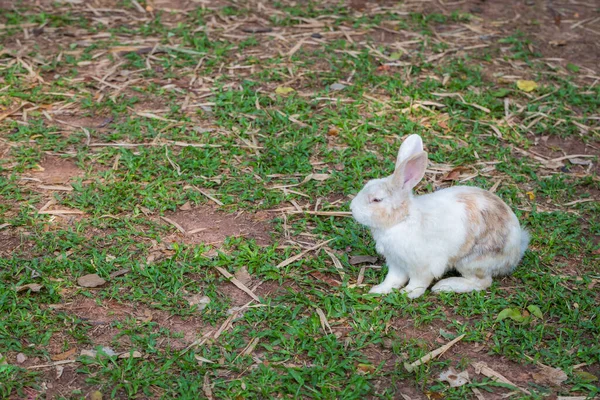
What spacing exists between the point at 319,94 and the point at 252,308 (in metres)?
2.56

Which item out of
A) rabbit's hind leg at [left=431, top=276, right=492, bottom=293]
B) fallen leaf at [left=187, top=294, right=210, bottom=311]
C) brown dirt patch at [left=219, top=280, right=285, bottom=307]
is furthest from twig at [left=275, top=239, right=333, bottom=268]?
rabbit's hind leg at [left=431, top=276, right=492, bottom=293]

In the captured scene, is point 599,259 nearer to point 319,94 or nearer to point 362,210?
point 362,210

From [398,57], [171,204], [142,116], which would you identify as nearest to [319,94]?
[398,57]

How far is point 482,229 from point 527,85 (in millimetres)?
2677

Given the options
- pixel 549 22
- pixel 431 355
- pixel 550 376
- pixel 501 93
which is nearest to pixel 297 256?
pixel 431 355

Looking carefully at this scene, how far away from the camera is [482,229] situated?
4.18 metres

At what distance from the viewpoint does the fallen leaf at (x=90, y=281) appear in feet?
13.9

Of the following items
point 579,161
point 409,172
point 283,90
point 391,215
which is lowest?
point 579,161

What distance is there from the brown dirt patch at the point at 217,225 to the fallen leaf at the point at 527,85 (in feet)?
9.01

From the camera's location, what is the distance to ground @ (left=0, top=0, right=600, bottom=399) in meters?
3.81

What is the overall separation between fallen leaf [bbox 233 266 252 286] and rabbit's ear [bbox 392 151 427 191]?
39.4 inches

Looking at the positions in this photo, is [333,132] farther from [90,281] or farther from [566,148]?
[90,281]

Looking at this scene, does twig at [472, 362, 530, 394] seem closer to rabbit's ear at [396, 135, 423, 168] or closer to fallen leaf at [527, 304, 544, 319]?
fallen leaf at [527, 304, 544, 319]

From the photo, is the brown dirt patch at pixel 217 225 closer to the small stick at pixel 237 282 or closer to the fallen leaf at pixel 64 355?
the small stick at pixel 237 282
